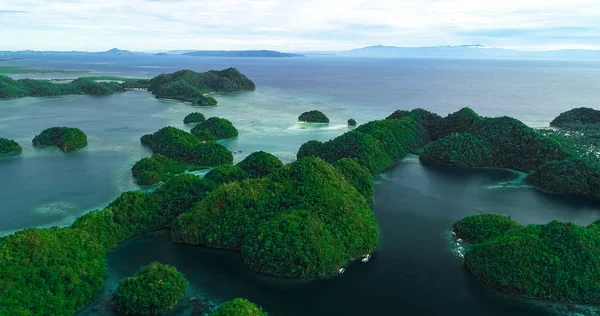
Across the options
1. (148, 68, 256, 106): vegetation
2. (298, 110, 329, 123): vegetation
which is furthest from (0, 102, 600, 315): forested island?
(148, 68, 256, 106): vegetation

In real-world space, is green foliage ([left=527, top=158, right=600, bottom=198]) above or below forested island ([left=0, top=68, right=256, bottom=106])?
below

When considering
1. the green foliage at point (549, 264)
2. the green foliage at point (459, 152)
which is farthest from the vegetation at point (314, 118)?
the green foliage at point (549, 264)

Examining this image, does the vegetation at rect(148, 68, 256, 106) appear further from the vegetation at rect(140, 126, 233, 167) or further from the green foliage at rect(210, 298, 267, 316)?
the green foliage at rect(210, 298, 267, 316)

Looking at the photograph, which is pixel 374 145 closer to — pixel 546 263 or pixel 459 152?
pixel 459 152

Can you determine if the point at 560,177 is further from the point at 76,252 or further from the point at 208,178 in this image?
the point at 76,252

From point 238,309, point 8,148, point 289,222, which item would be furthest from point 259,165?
point 8,148

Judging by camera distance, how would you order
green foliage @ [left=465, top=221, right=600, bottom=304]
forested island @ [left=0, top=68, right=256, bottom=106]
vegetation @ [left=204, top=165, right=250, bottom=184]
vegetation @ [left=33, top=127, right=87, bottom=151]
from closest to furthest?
green foliage @ [left=465, top=221, right=600, bottom=304]
vegetation @ [left=204, top=165, right=250, bottom=184]
vegetation @ [left=33, top=127, right=87, bottom=151]
forested island @ [left=0, top=68, right=256, bottom=106]
